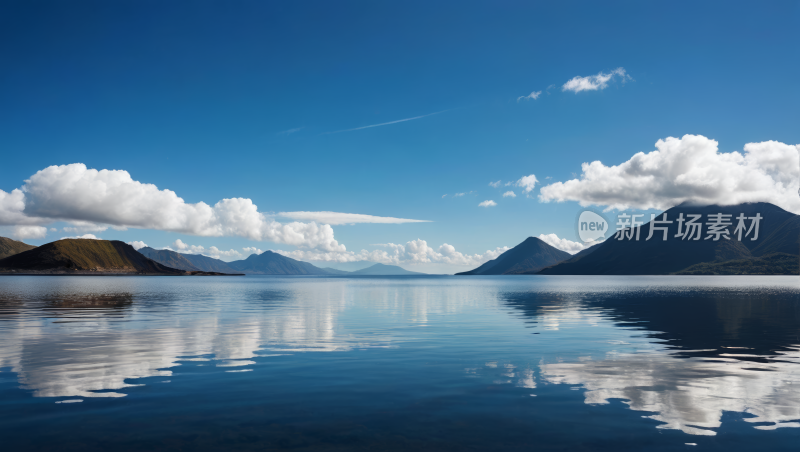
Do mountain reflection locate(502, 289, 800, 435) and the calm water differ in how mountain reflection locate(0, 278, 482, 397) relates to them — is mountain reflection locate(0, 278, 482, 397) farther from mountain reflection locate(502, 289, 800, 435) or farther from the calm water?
mountain reflection locate(502, 289, 800, 435)

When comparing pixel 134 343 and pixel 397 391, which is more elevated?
pixel 397 391

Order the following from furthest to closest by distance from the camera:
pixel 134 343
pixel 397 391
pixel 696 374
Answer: pixel 134 343 → pixel 696 374 → pixel 397 391

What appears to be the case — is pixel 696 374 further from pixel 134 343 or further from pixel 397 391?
pixel 134 343

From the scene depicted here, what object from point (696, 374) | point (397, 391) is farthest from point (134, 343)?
point (696, 374)

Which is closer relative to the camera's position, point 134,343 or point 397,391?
point 397,391

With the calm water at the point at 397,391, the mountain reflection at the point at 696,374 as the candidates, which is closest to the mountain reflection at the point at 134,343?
the calm water at the point at 397,391

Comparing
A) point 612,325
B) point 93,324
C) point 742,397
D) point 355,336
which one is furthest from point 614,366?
point 93,324

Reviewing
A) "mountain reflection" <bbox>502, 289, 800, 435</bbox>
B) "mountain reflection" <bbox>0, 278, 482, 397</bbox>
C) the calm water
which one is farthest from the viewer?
"mountain reflection" <bbox>0, 278, 482, 397</bbox>

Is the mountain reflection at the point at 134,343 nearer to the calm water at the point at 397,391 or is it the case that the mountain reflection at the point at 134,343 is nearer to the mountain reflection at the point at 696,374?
the calm water at the point at 397,391

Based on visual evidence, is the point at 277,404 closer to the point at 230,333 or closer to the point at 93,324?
the point at 230,333

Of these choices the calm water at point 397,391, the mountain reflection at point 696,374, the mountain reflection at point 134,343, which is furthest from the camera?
the mountain reflection at point 134,343

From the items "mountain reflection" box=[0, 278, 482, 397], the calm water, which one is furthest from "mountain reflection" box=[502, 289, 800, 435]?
"mountain reflection" box=[0, 278, 482, 397]

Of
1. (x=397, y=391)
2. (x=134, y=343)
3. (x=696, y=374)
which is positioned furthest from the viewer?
(x=134, y=343)

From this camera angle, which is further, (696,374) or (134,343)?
(134,343)
